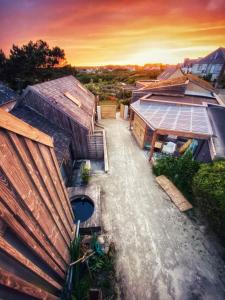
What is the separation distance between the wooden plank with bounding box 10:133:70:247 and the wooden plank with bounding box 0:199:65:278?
716 millimetres

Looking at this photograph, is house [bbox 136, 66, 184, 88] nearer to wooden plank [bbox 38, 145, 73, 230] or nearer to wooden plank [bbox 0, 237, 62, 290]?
wooden plank [bbox 38, 145, 73, 230]

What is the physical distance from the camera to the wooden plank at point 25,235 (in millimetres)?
2100

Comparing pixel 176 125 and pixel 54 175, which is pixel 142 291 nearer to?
pixel 54 175

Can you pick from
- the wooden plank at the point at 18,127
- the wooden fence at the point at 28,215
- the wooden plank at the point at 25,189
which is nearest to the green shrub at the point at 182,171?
the wooden fence at the point at 28,215

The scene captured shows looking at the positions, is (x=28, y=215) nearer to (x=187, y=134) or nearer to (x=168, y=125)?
(x=187, y=134)

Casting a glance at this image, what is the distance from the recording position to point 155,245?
6.03 m

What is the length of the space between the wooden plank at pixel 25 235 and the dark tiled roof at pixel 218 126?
293 inches

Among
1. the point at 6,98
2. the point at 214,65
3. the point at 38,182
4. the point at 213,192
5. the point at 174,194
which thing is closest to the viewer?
the point at 38,182

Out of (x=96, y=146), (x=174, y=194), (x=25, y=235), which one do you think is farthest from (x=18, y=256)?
(x=96, y=146)

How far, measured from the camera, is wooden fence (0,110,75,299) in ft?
6.97

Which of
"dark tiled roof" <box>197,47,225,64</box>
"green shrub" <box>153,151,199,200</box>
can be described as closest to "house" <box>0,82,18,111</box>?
"green shrub" <box>153,151,199,200</box>

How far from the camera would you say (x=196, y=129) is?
27.8 feet

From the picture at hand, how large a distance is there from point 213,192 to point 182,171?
9.50 feet

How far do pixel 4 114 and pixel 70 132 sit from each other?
7.56 meters
